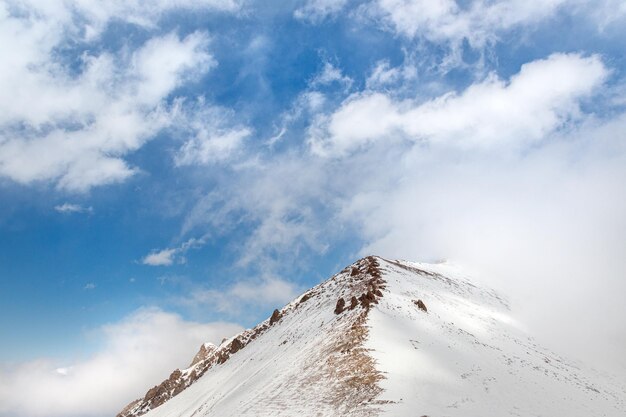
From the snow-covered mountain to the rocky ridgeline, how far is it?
35 centimetres

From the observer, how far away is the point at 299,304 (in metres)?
65.8

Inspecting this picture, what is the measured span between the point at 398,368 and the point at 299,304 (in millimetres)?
37776

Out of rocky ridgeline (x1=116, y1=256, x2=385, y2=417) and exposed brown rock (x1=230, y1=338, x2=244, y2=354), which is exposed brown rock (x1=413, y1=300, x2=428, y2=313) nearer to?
rocky ridgeline (x1=116, y1=256, x2=385, y2=417)

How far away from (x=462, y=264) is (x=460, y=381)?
98.3 m

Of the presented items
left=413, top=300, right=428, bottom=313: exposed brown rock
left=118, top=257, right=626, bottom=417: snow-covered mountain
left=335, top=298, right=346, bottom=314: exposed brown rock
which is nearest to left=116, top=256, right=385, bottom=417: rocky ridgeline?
left=335, top=298, right=346, bottom=314: exposed brown rock

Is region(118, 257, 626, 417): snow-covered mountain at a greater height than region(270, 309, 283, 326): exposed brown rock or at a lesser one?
lesser

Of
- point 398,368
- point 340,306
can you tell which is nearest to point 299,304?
point 340,306

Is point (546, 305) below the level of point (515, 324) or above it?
above

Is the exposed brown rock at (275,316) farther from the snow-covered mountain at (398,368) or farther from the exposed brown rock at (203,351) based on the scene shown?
the exposed brown rock at (203,351)

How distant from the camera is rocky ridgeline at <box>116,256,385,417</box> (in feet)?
150

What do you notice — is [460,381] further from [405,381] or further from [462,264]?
[462,264]

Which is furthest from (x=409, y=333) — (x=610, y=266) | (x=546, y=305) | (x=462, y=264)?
(x=610, y=266)

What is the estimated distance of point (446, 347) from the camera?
35.9 metres

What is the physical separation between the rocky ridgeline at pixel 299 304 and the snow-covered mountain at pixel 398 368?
1.14 feet
